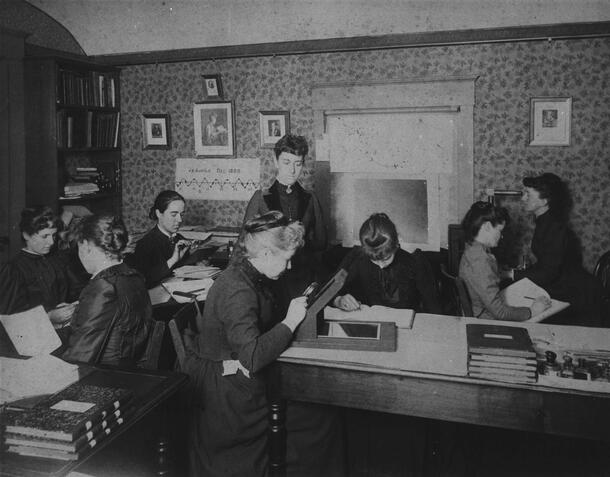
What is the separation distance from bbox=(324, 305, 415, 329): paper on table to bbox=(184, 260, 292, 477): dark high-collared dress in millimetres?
435

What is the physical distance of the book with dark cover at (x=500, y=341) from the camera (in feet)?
6.19

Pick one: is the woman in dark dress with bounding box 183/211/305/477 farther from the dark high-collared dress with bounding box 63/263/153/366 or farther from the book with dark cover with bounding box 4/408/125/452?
the book with dark cover with bounding box 4/408/125/452

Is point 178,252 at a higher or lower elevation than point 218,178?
lower

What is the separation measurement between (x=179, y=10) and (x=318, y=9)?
4.80 ft

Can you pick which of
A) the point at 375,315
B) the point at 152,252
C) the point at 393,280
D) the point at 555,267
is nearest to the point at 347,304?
the point at 375,315

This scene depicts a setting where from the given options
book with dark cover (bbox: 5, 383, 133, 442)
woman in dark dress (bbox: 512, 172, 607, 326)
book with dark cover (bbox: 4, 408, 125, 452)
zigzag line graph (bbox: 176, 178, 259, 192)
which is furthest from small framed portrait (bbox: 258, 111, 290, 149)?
book with dark cover (bbox: 4, 408, 125, 452)

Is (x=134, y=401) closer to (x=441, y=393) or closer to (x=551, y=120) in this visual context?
(x=441, y=393)

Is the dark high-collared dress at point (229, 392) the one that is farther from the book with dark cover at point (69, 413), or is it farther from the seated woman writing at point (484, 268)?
the seated woman writing at point (484, 268)

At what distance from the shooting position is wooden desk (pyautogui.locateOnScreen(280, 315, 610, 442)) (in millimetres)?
1818

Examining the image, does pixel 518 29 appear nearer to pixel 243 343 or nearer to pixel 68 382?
pixel 243 343

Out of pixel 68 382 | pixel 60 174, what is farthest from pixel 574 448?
pixel 60 174

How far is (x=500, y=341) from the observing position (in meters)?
1.99

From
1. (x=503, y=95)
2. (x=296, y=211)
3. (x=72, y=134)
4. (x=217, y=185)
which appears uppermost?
(x=503, y=95)

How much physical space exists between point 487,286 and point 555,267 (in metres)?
1.27
